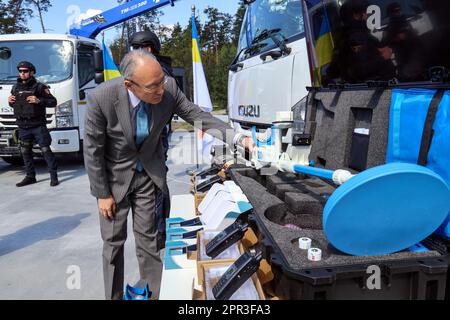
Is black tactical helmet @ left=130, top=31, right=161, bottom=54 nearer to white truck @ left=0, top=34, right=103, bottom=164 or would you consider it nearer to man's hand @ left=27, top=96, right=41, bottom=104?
man's hand @ left=27, top=96, right=41, bottom=104

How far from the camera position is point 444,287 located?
1368mm

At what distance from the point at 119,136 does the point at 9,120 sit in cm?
559

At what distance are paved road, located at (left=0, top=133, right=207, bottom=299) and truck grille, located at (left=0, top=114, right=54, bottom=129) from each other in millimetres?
1019

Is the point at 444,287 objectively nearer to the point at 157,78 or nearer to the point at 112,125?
the point at 157,78

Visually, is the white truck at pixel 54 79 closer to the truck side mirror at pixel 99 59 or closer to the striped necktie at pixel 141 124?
the truck side mirror at pixel 99 59

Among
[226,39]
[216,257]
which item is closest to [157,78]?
[216,257]

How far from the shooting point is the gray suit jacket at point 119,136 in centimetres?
213

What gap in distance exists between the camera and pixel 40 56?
22.7 ft

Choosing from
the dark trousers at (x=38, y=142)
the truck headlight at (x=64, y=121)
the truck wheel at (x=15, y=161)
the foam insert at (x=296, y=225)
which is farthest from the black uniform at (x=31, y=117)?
the foam insert at (x=296, y=225)

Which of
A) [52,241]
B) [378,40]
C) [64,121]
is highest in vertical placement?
[378,40]

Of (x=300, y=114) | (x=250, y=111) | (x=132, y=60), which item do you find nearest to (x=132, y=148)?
(x=132, y=60)

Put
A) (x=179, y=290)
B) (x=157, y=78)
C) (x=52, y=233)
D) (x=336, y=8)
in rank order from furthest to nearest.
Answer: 1. (x=52, y=233)
2. (x=336, y=8)
3. (x=157, y=78)
4. (x=179, y=290)

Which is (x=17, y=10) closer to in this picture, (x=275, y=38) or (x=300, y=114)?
(x=275, y=38)
